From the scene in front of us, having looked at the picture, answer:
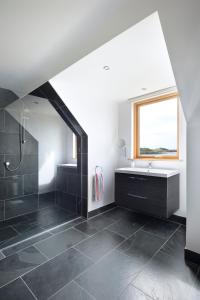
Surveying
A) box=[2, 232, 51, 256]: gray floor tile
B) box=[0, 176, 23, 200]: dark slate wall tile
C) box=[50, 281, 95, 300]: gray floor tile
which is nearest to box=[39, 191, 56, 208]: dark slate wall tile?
box=[0, 176, 23, 200]: dark slate wall tile

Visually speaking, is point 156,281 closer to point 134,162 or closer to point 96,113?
point 134,162

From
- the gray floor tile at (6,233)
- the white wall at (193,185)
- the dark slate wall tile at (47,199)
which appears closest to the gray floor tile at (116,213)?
the dark slate wall tile at (47,199)

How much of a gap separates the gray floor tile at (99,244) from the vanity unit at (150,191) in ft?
1.94

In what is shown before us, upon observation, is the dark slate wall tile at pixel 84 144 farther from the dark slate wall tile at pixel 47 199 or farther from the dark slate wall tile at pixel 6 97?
the dark slate wall tile at pixel 6 97

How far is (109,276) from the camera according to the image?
1.45m

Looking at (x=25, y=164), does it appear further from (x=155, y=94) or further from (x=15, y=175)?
(x=155, y=94)

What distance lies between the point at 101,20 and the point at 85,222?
2529 mm

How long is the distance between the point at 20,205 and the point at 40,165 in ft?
2.44

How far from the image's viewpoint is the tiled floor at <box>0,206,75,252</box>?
208 centimetres

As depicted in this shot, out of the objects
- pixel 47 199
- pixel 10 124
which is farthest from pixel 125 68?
pixel 47 199

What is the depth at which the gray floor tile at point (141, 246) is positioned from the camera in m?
1.72

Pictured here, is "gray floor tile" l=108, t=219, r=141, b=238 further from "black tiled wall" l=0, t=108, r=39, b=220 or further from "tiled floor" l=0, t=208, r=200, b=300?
"black tiled wall" l=0, t=108, r=39, b=220

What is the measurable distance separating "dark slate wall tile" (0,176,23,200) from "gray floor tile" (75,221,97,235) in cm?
119

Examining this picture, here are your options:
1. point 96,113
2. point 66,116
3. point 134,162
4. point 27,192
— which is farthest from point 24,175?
point 134,162
